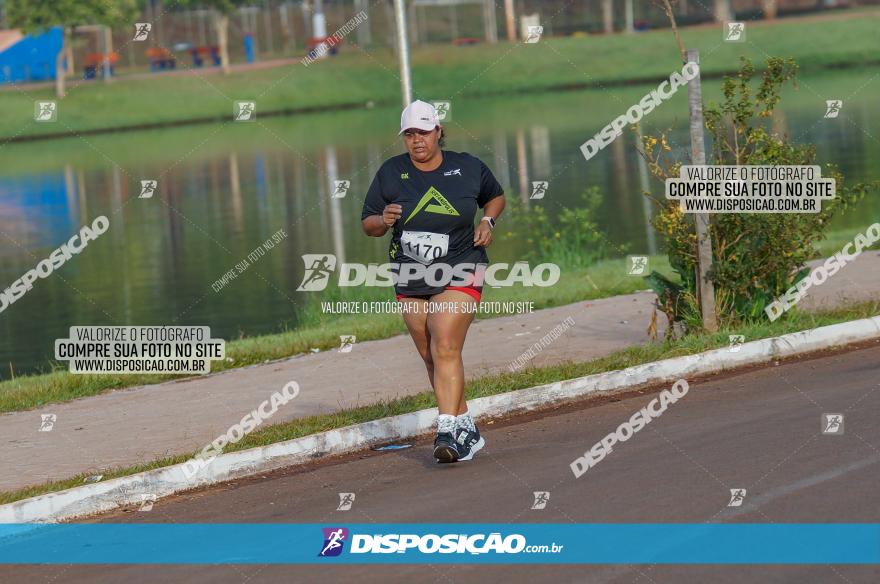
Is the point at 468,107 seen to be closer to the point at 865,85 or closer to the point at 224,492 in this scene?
the point at 865,85

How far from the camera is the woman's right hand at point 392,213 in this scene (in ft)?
29.5

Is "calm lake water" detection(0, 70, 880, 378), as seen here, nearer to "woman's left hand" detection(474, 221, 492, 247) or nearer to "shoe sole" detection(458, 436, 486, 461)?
"woman's left hand" detection(474, 221, 492, 247)

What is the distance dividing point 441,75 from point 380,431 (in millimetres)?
58170

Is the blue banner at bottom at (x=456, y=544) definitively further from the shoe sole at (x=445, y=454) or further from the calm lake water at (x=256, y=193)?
the calm lake water at (x=256, y=193)

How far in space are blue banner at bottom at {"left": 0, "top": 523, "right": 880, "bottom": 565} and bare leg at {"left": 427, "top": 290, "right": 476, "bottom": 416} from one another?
4.58 feet

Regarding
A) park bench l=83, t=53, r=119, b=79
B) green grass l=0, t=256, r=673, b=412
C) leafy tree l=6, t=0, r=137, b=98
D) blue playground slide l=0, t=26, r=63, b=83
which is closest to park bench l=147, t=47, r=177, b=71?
park bench l=83, t=53, r=119, b=79

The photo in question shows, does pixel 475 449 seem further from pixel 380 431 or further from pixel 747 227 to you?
pixel 747 227

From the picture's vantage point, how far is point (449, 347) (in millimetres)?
9109

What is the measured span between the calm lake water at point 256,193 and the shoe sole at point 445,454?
3912 mm

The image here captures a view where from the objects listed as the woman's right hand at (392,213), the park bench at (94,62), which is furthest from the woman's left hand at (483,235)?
the park bench at (94,62)

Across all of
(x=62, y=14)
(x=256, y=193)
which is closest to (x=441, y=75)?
(x=62, y=14)

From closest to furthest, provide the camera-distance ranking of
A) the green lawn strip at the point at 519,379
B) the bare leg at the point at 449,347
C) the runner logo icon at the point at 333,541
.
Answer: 1. the runner logo icon at the point at 333,541
2. the bare leg at the point at 449,347
3. the green lawn strip at the point at 519,379

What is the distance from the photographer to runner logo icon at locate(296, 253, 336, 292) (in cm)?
2110

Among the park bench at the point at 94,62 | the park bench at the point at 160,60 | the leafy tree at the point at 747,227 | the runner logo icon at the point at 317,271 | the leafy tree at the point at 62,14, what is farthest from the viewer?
the park bench at the point at 160,60
